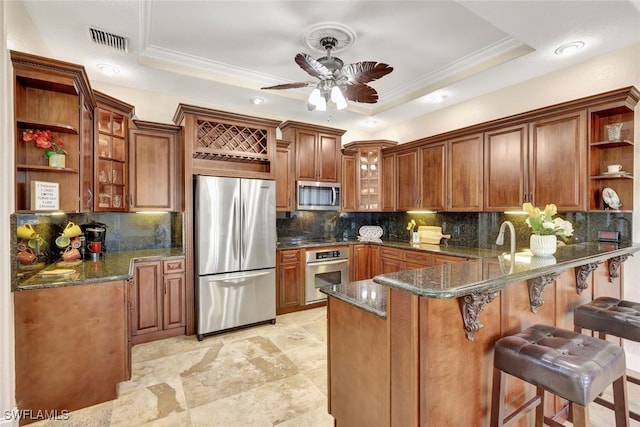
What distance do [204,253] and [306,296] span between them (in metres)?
1.60

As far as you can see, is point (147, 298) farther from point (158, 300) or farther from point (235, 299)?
point (235, 299)

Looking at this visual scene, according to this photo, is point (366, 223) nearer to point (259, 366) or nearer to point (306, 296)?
point (306, 296)

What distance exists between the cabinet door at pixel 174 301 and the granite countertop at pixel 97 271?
0.92ft

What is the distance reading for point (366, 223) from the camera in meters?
5.50

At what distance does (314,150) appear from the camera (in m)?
4.54

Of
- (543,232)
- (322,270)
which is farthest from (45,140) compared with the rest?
(543,232)

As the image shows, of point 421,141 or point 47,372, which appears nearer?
point 47,372

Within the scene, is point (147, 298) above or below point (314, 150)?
below

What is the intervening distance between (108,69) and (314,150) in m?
2.63

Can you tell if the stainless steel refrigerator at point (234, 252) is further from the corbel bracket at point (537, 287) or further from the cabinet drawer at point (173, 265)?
the corbel bracket at point (537, 287)

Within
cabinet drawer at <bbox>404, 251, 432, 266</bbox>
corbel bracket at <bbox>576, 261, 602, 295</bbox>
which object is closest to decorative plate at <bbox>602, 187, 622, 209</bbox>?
corbel bracket at <bbox>576, 261, 602, 295</bbox>

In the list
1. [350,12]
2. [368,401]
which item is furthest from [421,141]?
[368,401]

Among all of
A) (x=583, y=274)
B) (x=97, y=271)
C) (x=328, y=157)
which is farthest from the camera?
(x=328, y=157)

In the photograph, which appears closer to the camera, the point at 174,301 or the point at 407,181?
the point at 174,301
